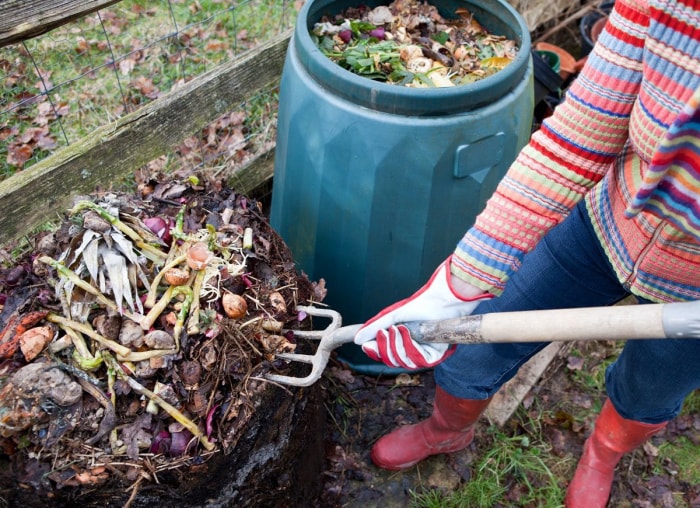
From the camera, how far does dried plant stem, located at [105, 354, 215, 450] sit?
152 centimetres

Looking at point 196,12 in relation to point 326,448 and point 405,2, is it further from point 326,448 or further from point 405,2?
point 326,448

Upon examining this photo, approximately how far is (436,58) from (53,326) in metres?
1.43

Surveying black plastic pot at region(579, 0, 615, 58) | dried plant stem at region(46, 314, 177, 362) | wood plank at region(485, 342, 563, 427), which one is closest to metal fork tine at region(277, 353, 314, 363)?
dried plant stem at region(46, 314, 177, 362)

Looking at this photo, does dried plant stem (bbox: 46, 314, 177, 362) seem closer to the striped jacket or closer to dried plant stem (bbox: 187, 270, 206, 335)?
dried plant stem (bbox: 187, 270, 206, 335)

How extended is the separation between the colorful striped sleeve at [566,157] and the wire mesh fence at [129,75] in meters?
1.85

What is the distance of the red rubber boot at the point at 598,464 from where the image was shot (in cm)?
211

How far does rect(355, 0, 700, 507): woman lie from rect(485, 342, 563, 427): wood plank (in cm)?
58

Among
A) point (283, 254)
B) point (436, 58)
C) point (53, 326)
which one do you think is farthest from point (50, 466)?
point (436, 58)

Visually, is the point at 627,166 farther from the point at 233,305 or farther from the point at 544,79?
the point at 544,79

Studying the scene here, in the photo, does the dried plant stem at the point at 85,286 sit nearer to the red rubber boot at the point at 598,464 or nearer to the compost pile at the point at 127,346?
the compost pile at the point at 127,346

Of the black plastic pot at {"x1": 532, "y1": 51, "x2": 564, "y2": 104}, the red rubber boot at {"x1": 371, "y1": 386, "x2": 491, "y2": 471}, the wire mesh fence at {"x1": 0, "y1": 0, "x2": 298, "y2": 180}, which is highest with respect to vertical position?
the black plastic pot at {"x1": 532, "y1": 51, "x2": 564, "y2": 104}

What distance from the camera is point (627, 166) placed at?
1306mm

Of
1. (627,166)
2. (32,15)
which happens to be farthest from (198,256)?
(627,166)

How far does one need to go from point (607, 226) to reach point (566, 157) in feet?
0.97
